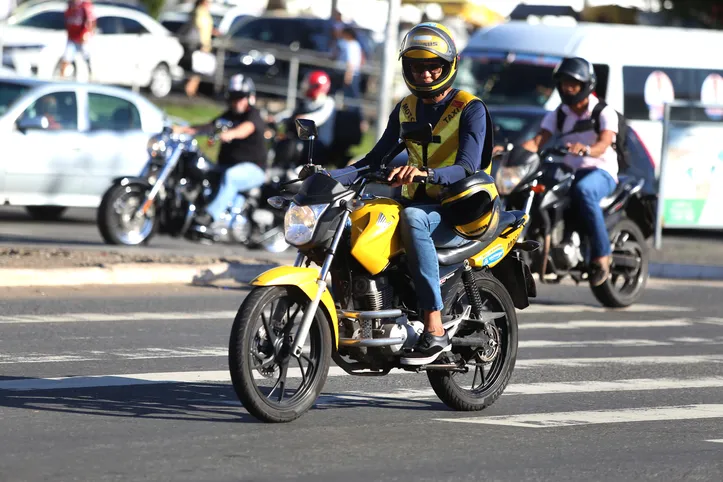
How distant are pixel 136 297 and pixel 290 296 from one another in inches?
206

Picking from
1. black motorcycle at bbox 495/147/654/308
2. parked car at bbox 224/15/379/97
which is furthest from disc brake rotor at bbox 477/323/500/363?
parked car at bbox 224/15/379/97

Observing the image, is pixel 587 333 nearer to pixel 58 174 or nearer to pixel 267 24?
pixel 58 174

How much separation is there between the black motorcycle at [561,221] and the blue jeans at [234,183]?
149 inches

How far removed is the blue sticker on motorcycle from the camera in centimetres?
723

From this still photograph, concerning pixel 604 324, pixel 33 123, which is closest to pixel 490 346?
pixel 604 324

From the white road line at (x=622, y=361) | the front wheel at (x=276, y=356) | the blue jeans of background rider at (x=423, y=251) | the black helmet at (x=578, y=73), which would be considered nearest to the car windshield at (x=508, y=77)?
the black helmet at (x=578, y=73)

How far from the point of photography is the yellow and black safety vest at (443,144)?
23.0 feet

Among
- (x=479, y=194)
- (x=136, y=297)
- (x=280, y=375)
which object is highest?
(x=479, y=194)

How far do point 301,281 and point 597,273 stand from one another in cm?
569

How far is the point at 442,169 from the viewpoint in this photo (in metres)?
6.72

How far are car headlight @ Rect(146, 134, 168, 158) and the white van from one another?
5450 mm

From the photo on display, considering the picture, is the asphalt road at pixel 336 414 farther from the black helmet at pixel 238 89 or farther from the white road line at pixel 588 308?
the black helmet at pixel 238 89

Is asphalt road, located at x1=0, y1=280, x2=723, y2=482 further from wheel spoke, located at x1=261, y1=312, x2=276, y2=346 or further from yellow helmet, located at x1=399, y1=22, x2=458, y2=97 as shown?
yellow helmet, located at x1=399, y1=22, x2=458, y2=97

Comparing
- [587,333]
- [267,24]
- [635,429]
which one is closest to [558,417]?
[635,429]
